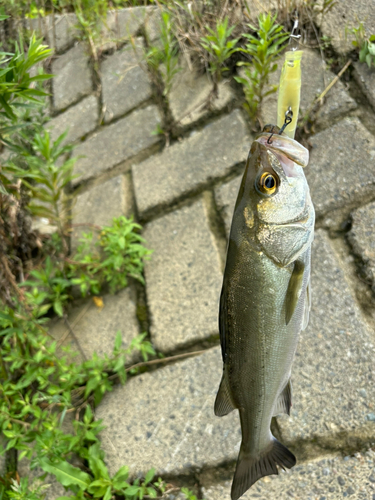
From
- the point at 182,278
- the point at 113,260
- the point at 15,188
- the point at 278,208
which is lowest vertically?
the point at 182,278

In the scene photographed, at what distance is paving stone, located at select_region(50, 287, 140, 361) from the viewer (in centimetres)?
228

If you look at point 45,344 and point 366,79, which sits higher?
point 366,79

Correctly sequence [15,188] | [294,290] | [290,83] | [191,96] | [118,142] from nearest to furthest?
[290,83]
[294,290]
[15,188]
[191,96]
[118,142]

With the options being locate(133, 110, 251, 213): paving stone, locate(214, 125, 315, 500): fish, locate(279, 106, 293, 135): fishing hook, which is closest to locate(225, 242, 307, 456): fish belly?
locate(214, 125, 315, 500): fish

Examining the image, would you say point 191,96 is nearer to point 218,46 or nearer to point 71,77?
point 218,46

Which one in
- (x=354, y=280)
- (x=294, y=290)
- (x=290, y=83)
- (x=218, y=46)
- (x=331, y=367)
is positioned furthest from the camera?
(x=218, y=46)

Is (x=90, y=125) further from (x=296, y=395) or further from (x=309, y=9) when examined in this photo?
(x=296, y=395)

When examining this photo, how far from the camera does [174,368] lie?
6.79ft

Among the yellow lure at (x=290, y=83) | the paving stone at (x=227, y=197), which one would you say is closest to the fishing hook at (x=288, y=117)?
the yellow lure at (x=290, y=83)

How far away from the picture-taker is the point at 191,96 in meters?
2.93

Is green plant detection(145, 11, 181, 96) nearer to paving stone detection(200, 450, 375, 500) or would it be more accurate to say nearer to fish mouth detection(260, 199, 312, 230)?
fish mouth detection(260, 199, 312, 230)

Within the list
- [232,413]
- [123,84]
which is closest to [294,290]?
[232,413]

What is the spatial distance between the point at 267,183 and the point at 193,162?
1.68 metres

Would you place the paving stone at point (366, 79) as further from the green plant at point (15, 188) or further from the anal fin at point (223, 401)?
the anal fin at point (223, 401)
